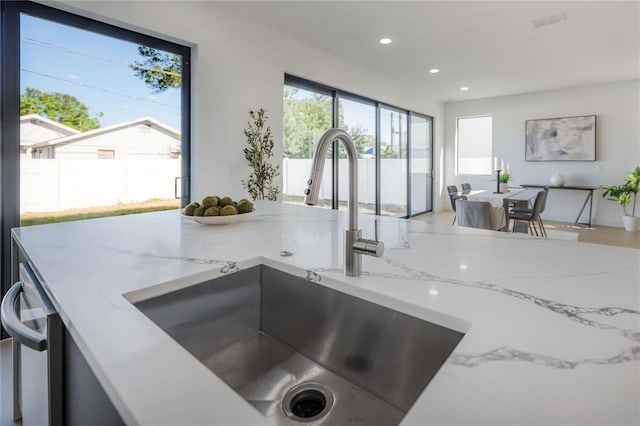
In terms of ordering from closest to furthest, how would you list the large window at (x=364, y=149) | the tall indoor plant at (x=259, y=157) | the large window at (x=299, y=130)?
the tall indoor plant at (x=259, y=157)
the large window at (x=299, y=130)
the large window at (x=364, y=149)

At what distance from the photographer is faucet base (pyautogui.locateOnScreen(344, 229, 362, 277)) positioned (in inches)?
36.2

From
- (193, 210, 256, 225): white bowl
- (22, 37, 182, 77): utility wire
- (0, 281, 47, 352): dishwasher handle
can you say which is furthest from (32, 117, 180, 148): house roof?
(0, 281, 47, 352): dishwasher handle

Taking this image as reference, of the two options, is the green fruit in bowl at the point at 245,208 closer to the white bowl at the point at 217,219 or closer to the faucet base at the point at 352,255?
the white bowl at the point at 217,219

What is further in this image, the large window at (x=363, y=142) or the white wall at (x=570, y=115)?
the white wall at (x=570, y=115)

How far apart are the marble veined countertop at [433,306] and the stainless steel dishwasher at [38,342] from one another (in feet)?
0.16

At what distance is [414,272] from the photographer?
956 mm

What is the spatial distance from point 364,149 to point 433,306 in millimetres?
5402

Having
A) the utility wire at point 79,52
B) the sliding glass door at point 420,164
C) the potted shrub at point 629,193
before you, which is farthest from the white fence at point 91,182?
the potted shrub at point 629,193

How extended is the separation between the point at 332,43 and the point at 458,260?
13.0ft

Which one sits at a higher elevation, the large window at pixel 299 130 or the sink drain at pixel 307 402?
the large window at pixel 299 130

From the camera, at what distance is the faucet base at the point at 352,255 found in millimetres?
919

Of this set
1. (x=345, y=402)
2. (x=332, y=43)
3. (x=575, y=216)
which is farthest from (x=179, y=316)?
(x=575, y=216)

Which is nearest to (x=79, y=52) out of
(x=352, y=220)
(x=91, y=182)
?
(x=91, y=182)

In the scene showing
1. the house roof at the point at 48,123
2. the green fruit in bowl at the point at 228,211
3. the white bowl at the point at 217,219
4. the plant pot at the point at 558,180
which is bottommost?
the white bowl at the point at 217,219
